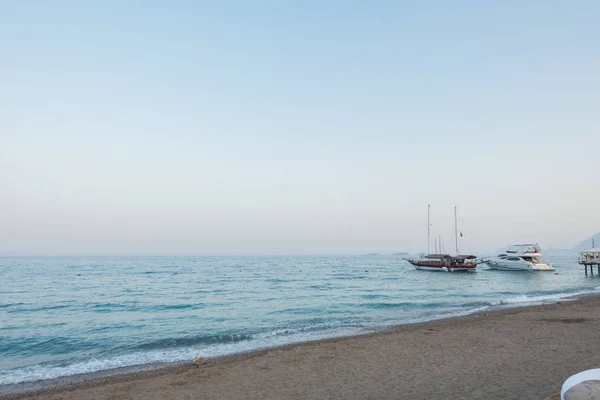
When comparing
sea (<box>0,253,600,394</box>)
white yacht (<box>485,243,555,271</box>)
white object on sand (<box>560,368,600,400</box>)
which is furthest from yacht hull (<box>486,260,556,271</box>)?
white object on sand (<box>560,368,600,400</box>)

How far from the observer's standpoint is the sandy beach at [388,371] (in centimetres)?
935

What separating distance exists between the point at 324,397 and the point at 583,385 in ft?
20.8

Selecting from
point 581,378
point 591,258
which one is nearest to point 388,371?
point 581,378

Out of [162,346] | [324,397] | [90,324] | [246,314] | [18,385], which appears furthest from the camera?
[246,314]

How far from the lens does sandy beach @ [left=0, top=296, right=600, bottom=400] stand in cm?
935

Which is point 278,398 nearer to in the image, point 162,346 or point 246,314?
point 162,346

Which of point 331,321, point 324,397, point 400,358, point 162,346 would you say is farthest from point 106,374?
point 331,321

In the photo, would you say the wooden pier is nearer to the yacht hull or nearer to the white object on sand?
the yacht hull

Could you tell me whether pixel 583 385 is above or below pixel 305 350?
above

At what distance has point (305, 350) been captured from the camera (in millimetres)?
14312

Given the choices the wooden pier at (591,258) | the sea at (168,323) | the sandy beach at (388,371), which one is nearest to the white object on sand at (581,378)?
the sandy beach at (388,371)

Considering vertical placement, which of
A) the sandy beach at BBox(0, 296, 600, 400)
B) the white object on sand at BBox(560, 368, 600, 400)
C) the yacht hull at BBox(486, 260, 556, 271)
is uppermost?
the white object on sand at BBox(560, 368, 600, 400)

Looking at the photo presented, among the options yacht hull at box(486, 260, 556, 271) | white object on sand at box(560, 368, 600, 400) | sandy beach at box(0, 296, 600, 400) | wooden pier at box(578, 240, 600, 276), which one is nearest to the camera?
white object on sand at box(560, 368, 600, 400)

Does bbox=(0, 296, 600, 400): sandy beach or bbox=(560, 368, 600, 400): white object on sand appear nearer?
bbox=(560, 368, 600, 400): white object on sand
